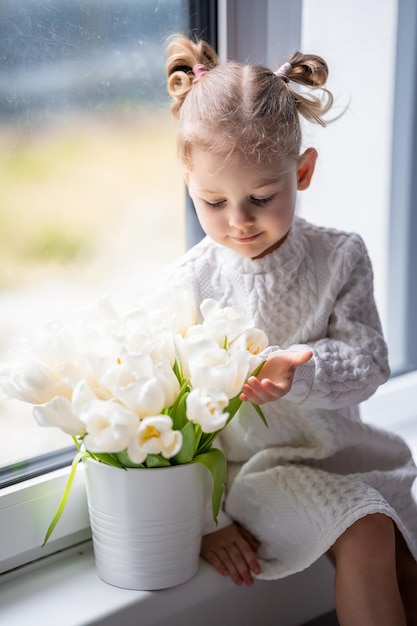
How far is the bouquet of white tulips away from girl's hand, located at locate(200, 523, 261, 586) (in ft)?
0.58

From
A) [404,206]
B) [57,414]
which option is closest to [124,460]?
[57,414]

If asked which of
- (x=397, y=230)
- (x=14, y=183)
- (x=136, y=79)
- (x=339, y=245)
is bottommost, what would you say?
(x=397, y=230)

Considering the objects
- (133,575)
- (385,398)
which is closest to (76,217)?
(133,575)

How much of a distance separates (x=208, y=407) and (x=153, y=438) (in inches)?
2.8

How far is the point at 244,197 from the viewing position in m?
1.08

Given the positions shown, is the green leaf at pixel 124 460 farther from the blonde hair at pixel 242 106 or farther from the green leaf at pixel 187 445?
the blonde hair at pixel 242 106

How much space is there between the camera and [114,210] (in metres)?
1.28

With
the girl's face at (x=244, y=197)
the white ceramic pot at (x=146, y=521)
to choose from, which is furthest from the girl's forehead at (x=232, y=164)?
the white ceramic pot at (x=146, y=521)

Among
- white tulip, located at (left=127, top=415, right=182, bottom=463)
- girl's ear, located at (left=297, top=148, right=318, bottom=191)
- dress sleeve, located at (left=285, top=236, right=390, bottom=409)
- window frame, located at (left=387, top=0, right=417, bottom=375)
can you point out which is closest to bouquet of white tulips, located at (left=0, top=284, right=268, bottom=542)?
white tulip, located at (left=127, top=415, right=182, bottom=463)

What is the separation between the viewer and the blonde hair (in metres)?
1.05

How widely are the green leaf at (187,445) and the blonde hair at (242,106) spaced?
359 millimetres

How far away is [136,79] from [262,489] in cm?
65

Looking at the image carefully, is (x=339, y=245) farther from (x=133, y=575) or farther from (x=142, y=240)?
(x=133, y=575)

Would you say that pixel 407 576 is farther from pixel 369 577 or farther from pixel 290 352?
pixel 290 352
